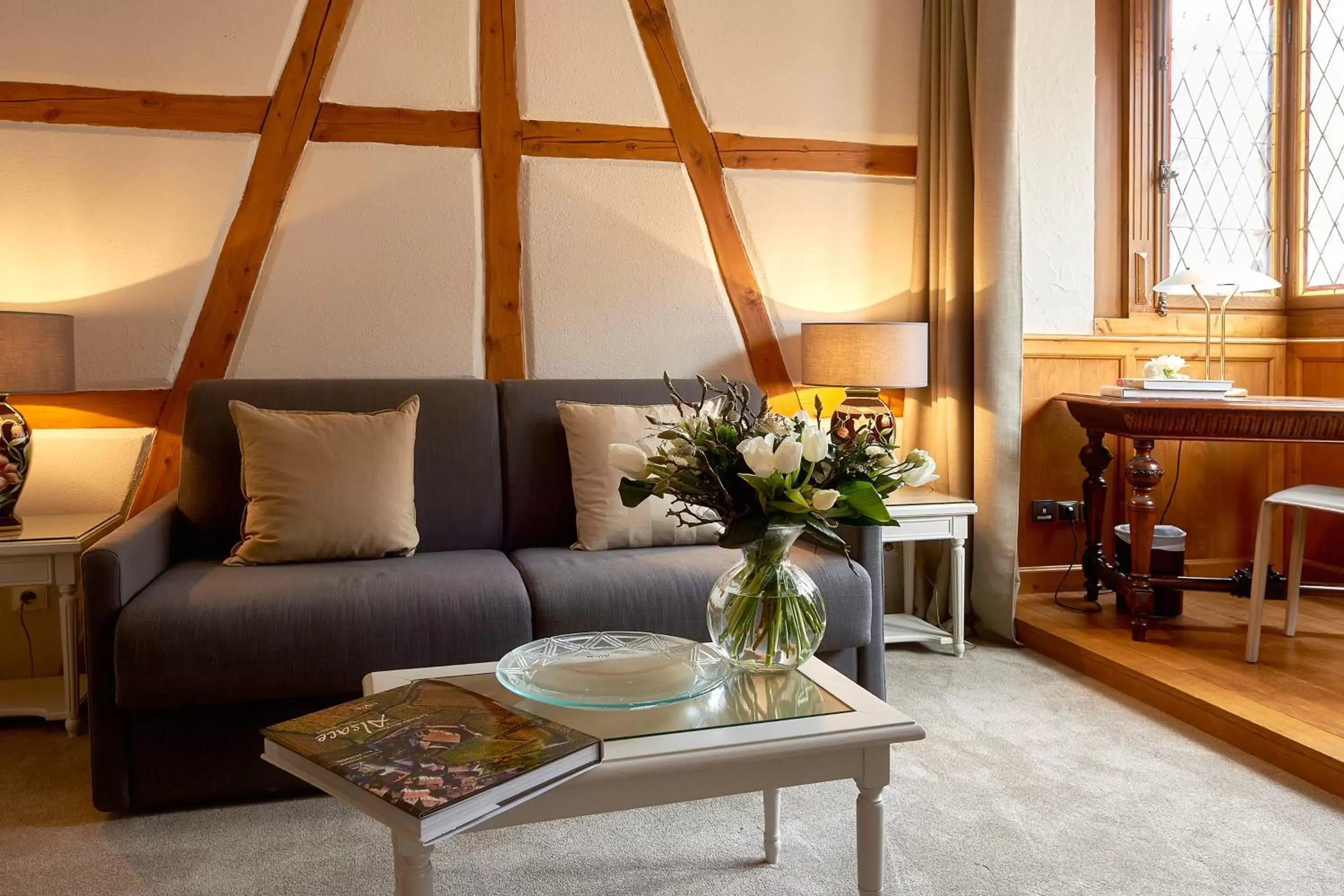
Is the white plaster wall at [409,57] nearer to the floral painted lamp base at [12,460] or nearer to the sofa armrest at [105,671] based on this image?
the floral painted lamp base at [12,460]

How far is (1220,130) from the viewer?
159 inches

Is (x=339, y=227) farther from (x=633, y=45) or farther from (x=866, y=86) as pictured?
(x=866, y=86)

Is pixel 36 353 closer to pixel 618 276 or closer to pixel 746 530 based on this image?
pixel 618 276

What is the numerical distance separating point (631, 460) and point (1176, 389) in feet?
7.64

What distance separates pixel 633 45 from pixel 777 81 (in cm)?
53

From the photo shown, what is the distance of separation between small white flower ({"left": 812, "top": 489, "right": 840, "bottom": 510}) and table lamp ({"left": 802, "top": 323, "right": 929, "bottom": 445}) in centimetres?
175

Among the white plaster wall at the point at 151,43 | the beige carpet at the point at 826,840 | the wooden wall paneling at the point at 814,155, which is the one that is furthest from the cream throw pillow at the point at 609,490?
the white plaster wall at the point at 151,43

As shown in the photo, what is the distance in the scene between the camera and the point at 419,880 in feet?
4.47

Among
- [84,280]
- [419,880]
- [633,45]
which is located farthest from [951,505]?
[84,280]

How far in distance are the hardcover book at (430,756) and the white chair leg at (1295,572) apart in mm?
2444

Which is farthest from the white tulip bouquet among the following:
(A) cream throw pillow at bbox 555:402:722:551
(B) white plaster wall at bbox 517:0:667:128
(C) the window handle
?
(C) the window handle

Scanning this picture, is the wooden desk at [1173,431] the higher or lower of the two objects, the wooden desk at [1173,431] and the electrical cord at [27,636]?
the higher

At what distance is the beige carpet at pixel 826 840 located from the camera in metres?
1.99

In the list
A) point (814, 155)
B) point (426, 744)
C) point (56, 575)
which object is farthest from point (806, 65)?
point (426, 744)
